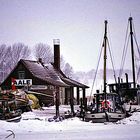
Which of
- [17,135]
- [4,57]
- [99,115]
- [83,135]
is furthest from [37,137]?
[4,57]

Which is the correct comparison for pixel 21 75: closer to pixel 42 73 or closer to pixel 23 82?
pixel 23 82

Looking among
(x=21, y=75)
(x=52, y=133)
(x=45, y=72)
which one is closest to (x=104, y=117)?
(x=52, y=133)

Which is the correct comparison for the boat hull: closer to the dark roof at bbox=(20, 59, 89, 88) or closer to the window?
the dark roof at bbox=(20, 59, 89, 88)

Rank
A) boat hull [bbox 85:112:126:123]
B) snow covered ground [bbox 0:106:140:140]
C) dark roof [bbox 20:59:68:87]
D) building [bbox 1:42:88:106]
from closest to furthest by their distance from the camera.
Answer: snow covered ground [bbox 0:106:140:140] < boat hull [bbox 85:112:126:123] < building [bbox 1:42:88:106] < dark roof [bbox 20:59:68:87]

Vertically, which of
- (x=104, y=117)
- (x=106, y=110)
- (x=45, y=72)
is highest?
(x=45, y=72)

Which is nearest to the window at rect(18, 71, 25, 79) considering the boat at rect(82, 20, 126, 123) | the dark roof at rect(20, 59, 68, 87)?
the dark roof at rect(20, 59, 68, 87)

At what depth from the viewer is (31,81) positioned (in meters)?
30.3

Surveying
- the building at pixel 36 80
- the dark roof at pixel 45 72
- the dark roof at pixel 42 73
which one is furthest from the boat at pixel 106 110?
the dark roof at pixel 45 72

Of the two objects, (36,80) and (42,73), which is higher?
(42,73)

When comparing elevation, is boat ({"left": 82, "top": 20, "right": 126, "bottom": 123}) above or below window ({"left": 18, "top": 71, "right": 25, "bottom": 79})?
below

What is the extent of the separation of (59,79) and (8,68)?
758 inches

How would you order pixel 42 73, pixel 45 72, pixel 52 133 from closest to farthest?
pixel 52 133
pixel 42 73
pixel 45 72

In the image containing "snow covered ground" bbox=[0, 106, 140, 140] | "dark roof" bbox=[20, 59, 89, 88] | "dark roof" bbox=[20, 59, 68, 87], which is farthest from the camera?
"dark roof" bbox=[20, 59, 89, 88]

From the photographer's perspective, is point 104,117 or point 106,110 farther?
point 106,110
